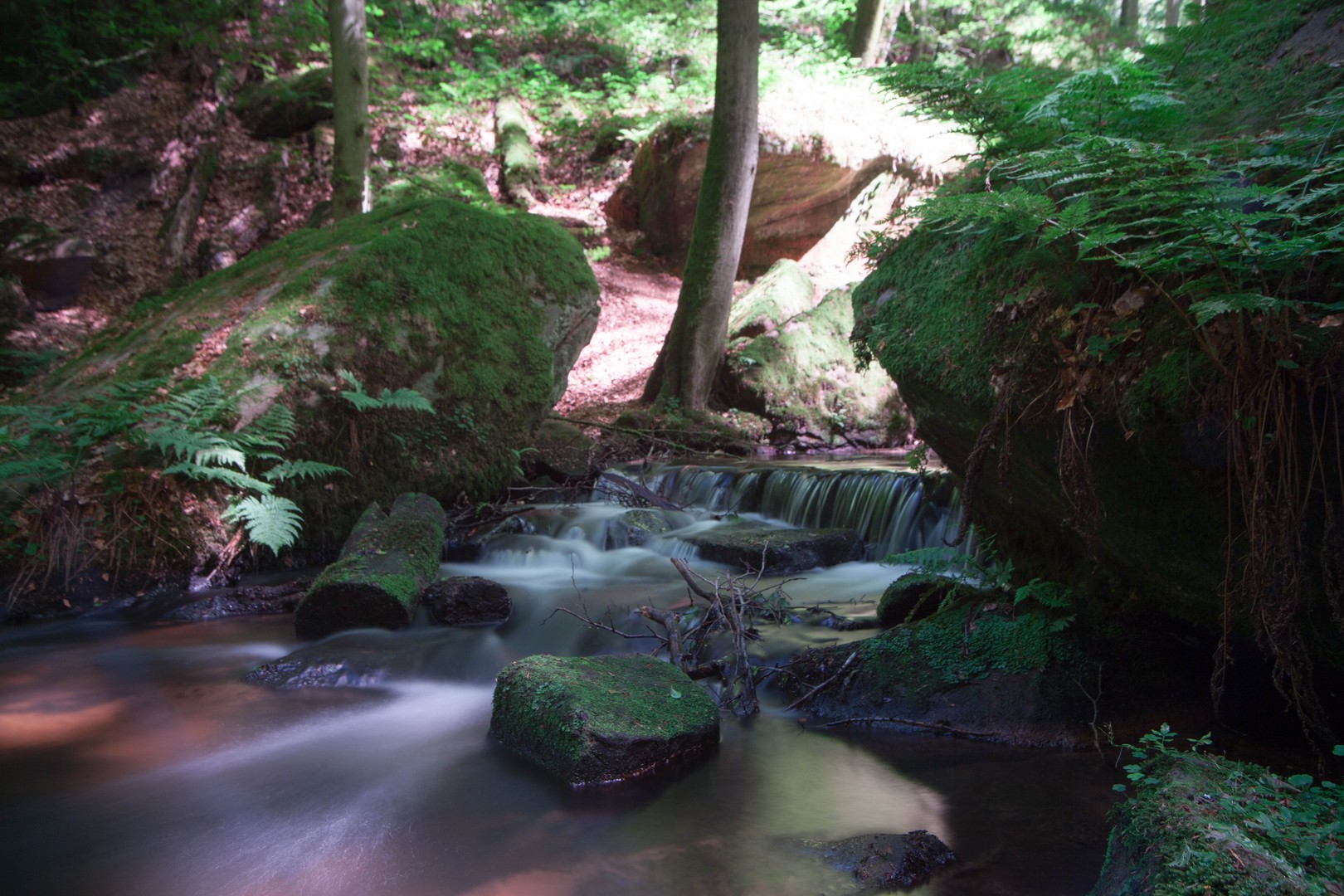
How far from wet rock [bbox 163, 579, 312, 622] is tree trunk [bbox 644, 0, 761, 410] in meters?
6.26

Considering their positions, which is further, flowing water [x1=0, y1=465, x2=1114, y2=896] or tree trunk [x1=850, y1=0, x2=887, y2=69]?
tree trunk [x1=850, y1=0, x2=887, y2=69]

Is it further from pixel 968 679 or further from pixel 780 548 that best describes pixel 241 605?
pixel 968 679

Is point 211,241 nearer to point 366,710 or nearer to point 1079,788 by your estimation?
point 366,710

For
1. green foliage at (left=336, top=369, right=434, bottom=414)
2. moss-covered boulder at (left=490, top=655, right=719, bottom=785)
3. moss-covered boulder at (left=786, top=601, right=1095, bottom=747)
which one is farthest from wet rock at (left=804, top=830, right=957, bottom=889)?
green foliage at (left=336, top=369, right=434, bottom=414)

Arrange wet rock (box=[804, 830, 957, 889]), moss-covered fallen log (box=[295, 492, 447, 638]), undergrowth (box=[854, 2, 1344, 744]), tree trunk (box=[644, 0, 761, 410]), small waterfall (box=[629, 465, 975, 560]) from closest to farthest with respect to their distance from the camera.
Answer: undergrowth (box=[854, 2, 1344, 744]) < wet rock (box=[804, 830, 957, 889]) < moss-covered fallen log (box=[295, 492, 447, 638]) < small waterfall (box=[629, 465, 975, 560]) < tree trunk (box=[644, 0, 761, 410])

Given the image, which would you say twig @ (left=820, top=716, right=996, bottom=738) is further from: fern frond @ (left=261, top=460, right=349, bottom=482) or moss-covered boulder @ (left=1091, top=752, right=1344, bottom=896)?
fern frond @ (left=261, top=460, right=349, bottom=482)

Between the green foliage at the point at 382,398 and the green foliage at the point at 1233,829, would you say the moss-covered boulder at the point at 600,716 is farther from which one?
the green foliage at the point at 382,398

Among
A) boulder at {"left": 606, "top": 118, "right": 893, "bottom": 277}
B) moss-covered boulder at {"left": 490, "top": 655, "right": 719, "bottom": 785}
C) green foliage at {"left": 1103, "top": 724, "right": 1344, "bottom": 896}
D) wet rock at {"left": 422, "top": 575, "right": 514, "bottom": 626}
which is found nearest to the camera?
green foliage at {"left": 1103, "top": 724, "right": 1344, "bottom": 896}

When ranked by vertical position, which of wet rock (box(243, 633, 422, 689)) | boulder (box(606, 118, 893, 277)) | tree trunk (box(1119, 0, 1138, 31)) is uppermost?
tree trunk (box(1119, 0, 1138, 31))

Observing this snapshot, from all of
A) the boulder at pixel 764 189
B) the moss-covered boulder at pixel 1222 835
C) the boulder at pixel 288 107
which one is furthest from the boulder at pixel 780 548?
the boulder at pixel 288 107

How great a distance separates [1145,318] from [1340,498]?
0.82 m

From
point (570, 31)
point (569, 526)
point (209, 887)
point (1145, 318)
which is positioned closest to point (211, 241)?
point (569, 526)

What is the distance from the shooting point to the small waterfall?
6.98 m

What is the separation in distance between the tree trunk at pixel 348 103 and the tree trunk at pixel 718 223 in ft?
15.4
